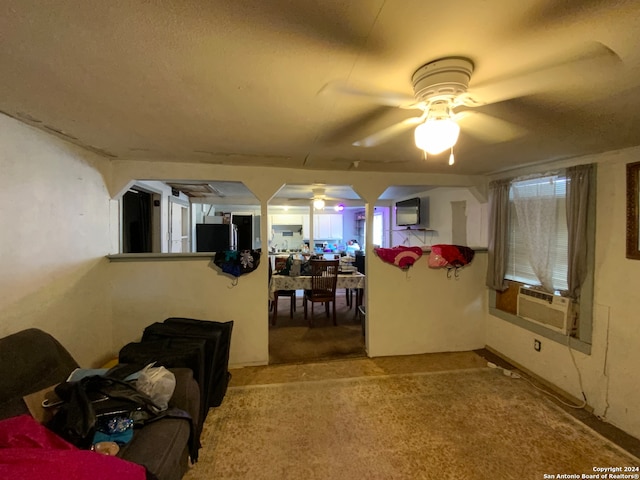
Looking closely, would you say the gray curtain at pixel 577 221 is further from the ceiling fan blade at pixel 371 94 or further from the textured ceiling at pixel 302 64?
the ceiling fan blade at pixel 371 94

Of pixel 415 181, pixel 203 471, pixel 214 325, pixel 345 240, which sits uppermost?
pixel 415 181

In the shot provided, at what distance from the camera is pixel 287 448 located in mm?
1854

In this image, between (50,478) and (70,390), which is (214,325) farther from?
(50,478)

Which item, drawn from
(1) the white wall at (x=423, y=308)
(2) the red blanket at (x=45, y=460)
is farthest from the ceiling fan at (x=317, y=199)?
(2) the red blanket at (x=45, y=460)

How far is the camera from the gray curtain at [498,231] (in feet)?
9.93

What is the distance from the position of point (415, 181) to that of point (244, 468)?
3037mm

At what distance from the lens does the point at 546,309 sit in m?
2.61

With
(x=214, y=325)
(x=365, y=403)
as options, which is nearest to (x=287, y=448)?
(x=365, y=403)

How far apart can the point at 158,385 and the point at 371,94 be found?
188cm

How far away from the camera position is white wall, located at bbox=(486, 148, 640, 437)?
2.04 metres

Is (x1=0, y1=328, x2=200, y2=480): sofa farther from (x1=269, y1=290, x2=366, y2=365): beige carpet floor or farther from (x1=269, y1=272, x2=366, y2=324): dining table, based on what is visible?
(x1=269, y1=272, x2=366, y2=324): dining table

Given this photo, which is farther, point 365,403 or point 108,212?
point 108,212

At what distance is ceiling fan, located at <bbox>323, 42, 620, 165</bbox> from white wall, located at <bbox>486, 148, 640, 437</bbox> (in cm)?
155

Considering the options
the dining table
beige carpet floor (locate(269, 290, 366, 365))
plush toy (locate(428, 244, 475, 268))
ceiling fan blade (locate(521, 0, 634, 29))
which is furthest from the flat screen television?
ceiling fan blade (locate(521, 0, 634, 29))
